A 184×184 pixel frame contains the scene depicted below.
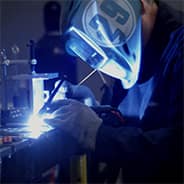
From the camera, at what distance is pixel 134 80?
127 centimetres

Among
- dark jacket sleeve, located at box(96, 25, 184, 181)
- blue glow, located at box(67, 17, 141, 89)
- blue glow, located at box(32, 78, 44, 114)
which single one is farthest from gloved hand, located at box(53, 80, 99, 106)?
dark jacket sleeve, located at box(96, 25, 184, 181)

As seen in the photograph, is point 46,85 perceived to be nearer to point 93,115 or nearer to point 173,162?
point 93,115

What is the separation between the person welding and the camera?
3.47ft

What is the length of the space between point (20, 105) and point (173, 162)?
0.58 meters

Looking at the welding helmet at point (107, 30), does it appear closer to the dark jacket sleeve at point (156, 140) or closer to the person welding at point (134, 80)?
the person welding at point (134, 80)

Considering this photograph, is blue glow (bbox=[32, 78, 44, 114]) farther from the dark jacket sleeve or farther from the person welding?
the dark jacket sleeve

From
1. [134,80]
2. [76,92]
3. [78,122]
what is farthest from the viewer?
[76,92]

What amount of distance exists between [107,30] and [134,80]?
0.22 metres

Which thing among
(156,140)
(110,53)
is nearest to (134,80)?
(110,53)

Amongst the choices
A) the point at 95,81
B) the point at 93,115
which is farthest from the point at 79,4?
the point at 95,81

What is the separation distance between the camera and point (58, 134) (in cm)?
103

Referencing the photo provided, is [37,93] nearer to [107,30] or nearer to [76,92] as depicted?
[76,92]

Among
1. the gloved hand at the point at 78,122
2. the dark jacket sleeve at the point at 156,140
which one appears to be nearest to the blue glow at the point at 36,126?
the gloved hand at the point at 78,122

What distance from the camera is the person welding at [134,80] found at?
1.06m
